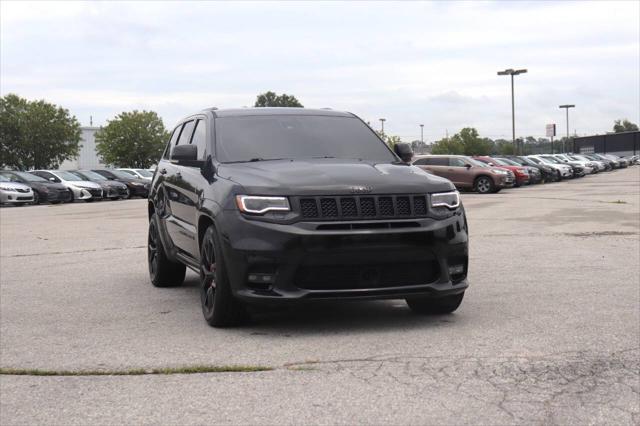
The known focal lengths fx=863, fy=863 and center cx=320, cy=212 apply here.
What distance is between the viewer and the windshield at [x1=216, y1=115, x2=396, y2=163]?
695cm

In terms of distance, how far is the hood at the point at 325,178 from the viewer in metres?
5.93

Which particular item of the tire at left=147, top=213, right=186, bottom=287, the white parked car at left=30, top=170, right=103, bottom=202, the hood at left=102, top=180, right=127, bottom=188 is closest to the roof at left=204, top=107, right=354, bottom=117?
the tire at left=147, top=213, right=186, bottom=287

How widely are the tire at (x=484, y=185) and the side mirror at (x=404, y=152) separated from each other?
26.2 meters

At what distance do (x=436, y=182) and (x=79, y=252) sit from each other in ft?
25.0

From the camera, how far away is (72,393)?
15.6 ft

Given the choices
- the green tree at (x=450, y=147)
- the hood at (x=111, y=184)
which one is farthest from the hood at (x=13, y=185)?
the green tree at (x=450, y=147)

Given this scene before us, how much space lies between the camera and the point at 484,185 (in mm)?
33531

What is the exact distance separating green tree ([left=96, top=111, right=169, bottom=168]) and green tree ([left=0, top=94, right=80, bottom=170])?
39.9 ft

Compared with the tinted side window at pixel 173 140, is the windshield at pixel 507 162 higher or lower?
lower

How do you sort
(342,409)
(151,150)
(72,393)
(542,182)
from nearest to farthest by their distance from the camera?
(342,409) → (72,393) → (542,182) → (151,150)

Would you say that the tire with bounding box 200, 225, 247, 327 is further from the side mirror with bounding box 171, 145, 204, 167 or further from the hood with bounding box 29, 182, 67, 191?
the hood with bounding box 29, 182, 67, 191

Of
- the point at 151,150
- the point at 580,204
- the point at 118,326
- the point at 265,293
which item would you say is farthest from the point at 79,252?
the point at 151,150

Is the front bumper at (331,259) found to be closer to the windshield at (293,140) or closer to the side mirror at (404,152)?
the windshield at (293,140)

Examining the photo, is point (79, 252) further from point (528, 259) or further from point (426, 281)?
point (426, 281)
